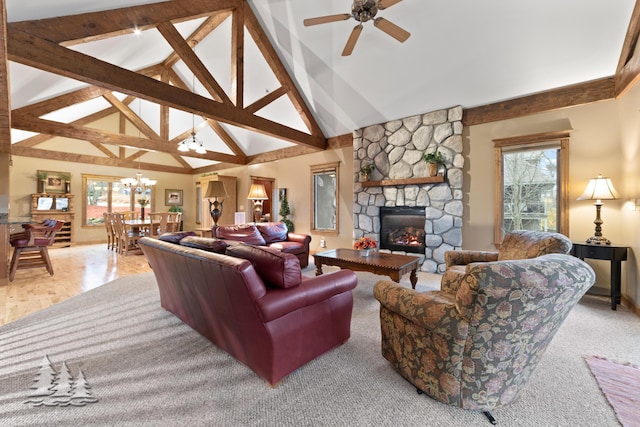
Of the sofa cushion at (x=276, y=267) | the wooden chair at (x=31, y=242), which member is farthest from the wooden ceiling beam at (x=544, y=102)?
the wooden chair at (x=31, y=242)

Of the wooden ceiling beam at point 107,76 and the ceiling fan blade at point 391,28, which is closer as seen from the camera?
the wooden ceiling beam at point 107,76

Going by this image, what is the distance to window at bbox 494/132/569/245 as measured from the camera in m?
3.85

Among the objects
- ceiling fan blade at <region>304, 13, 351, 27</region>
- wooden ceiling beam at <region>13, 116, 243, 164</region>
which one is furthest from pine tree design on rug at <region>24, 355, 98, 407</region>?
wooden ceiling beam at <region>13, 116, 243, 164</region>

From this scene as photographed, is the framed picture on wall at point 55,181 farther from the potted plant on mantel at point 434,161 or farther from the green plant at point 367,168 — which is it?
the potted plant on mantel at point 434,161

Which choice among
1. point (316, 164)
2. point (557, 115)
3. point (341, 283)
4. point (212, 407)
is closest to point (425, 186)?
point (557, 115)

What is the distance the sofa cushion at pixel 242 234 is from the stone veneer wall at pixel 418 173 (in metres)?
2.24

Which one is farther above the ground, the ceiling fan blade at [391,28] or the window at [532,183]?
the ceiling fan blade at [391,28]

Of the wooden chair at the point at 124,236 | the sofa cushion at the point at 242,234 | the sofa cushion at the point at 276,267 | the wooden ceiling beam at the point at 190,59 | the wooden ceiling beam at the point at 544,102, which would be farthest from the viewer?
the wooden chair at the point at 124,236

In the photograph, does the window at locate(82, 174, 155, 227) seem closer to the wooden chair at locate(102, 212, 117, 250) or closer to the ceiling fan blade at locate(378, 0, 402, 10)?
the wooden chair at locate(102, 212, 117, 250)

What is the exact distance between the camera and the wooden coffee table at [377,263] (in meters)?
3.19

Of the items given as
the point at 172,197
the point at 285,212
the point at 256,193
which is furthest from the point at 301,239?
the point at 172,197

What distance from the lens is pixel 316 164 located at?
6.86 m

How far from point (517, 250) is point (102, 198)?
11.1 metres

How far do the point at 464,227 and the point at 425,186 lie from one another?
0.98 meters
